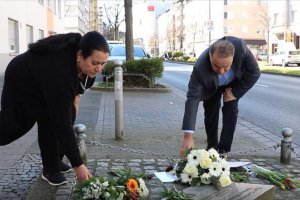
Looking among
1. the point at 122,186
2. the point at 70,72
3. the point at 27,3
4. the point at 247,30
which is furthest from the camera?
the point at 247,30

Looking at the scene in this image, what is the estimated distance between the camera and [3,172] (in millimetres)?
5293

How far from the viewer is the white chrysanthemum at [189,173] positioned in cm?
403

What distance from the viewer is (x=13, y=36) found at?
926 inches

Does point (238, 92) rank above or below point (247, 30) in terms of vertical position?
below

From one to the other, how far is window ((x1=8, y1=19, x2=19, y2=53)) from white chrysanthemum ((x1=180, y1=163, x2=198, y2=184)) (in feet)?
64.7

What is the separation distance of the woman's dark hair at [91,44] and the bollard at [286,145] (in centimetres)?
302

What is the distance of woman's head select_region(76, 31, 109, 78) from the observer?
3.48 meters

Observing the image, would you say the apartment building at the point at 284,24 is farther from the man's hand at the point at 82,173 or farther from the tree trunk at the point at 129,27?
the man's hand at the point at 82,173

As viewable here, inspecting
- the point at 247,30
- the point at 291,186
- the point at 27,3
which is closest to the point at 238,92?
the point at 291,186

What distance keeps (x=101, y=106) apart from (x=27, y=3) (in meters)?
16.3

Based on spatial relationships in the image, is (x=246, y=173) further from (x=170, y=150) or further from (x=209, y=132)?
(x=170, y=150)

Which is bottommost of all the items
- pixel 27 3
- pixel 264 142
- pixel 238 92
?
pixel 264 142

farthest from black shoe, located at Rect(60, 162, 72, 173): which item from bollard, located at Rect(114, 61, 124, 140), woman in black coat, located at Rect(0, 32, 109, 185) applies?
bollard, located at Rect(114, 61, 124, 140)

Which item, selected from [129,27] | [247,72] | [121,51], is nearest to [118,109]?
[247,72]
